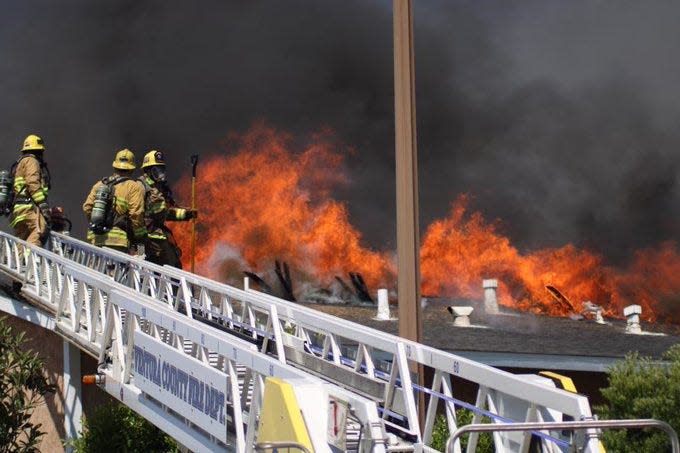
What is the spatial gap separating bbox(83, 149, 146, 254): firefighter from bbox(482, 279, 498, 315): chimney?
147 inches

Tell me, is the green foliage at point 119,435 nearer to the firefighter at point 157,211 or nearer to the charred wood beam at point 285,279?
the firefighter at point 157,211

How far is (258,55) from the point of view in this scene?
1280cm

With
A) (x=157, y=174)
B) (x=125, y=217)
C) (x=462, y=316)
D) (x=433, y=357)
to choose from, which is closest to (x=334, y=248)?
(x=462, y=316)

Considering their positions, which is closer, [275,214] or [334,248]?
[334,248]

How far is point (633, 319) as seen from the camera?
973 cm

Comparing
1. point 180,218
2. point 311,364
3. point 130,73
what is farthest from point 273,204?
point 311,364

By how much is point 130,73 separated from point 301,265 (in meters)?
3.90

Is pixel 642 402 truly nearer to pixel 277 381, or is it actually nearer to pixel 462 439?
pixel 462 439

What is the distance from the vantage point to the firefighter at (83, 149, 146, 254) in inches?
392

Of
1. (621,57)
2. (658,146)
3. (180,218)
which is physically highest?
(621,57)

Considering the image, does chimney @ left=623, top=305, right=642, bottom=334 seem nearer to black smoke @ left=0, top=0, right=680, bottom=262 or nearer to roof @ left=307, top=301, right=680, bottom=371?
roof @ left=307, top=301, right=680, bottom=371

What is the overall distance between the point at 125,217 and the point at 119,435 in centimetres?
245

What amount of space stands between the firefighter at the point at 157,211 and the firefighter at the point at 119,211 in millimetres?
227

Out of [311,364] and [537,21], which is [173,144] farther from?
[311,364]
